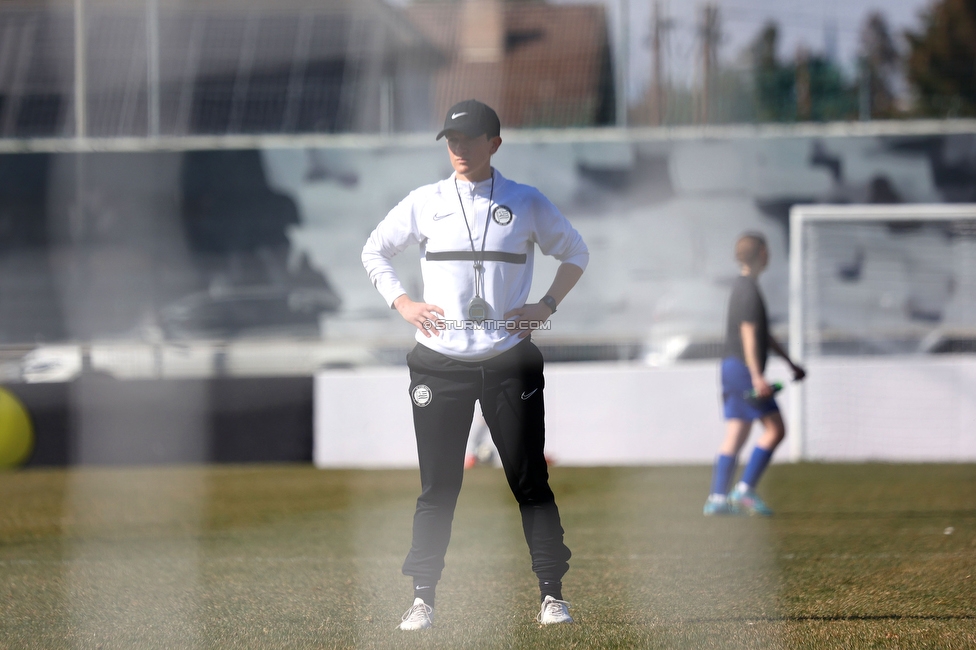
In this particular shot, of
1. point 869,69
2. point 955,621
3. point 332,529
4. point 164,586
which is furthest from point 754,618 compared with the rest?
point 869,69

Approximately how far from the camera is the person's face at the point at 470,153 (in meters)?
3.65

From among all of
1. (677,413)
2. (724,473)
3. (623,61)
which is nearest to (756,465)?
(724,473)

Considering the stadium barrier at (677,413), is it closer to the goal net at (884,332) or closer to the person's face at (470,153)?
the goal net at (884,332)

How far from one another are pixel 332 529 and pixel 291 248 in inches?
207

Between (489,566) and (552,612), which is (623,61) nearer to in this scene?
(489,566)

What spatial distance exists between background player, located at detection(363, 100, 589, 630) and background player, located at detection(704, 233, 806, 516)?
3.20m

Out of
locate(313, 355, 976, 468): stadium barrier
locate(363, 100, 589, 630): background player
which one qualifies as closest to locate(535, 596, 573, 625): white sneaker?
locate(363, 100, 589, 630): background player

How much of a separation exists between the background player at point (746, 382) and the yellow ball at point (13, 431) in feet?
20.5

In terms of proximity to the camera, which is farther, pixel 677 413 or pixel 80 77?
pixel 80 77

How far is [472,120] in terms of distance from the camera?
364 centimetres

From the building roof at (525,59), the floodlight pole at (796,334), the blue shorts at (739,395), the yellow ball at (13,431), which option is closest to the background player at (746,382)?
the blue shorts at (739,395)

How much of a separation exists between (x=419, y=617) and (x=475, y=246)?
3.81 feet

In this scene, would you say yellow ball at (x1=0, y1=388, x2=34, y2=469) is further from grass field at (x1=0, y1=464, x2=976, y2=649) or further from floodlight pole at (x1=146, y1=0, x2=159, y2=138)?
floodlight pole at (x1=146, y1=0, x2=159, y2=138)

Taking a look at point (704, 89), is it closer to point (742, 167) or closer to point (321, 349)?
point (742, 167)
